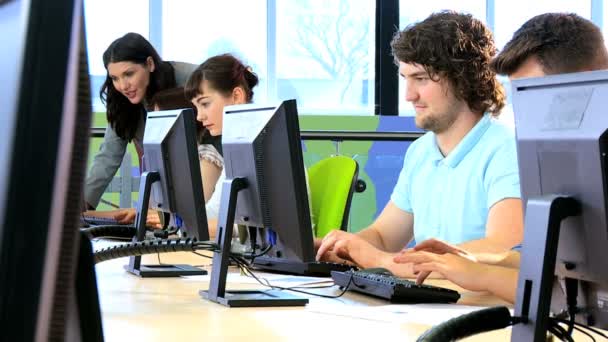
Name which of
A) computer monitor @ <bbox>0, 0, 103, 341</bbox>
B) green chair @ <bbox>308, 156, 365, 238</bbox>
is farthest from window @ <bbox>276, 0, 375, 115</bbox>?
computer monitor @ <bbox>0, 0, 103, 341</bbox>

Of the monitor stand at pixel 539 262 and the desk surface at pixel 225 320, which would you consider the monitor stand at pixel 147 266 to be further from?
the monitor stand at pixel 539 262

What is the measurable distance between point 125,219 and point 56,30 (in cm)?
317

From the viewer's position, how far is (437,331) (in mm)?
955

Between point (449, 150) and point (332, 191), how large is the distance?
22.0 inches

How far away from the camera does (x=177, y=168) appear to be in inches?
87.0

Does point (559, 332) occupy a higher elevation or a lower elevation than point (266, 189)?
lower

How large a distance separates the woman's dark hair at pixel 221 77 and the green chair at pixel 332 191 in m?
0.46

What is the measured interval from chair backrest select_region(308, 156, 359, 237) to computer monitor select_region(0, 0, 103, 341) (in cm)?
257

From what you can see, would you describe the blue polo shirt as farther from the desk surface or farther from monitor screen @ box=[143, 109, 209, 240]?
monitor screen @ box=[143, 109, 209, 240]

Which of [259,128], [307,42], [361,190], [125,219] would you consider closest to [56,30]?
[259,128]

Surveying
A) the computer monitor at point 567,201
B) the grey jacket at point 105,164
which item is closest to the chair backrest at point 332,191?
the grey jacket at point 105,164

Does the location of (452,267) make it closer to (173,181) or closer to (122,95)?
(173,181)

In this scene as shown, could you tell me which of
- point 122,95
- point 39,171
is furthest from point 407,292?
point 122,95

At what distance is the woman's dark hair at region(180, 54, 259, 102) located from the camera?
3273 millimetres
